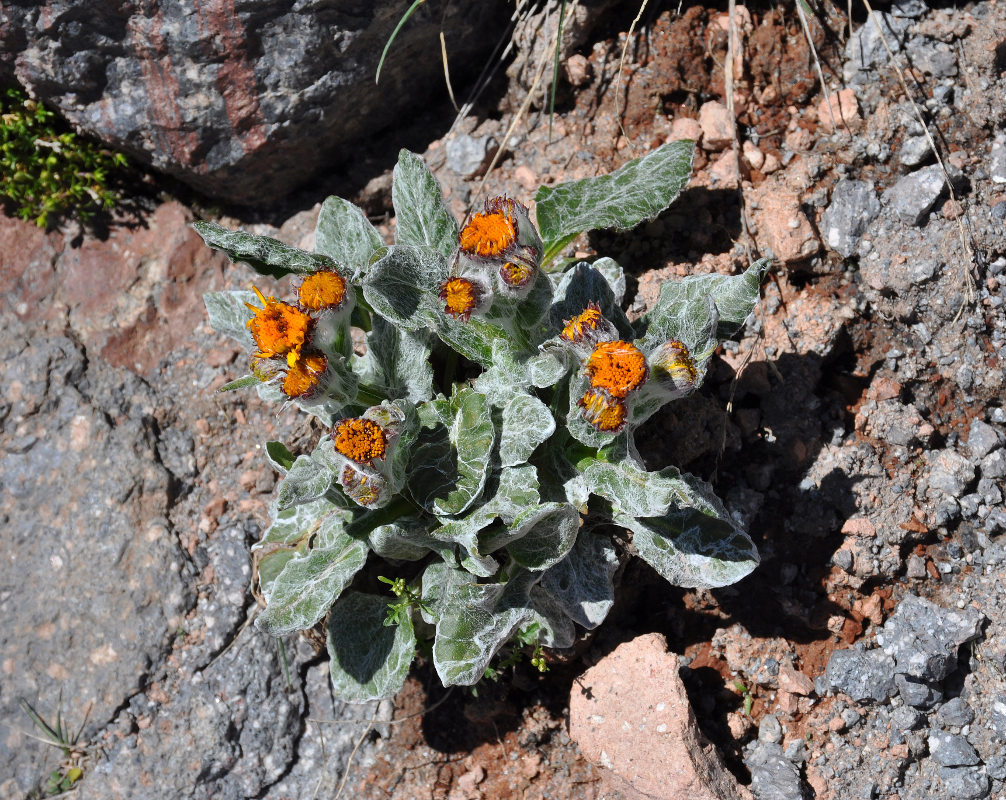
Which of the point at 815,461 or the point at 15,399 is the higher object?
the point at 15,399

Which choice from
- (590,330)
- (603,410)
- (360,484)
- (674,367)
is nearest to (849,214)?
(674,367)

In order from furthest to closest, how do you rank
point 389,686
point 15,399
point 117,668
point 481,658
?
point 15,399 < point 117,668 < point 389,686 < point 481,658

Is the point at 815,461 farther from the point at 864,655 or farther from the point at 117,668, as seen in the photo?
the point at 117,668

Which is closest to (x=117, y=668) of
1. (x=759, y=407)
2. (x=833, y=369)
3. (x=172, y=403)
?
(x=172, y=403)

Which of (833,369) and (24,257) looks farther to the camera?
(24,257)

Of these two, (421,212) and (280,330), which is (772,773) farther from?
(421,212)

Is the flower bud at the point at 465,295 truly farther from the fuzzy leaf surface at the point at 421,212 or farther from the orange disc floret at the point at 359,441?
the fuzzy leaf surface at the point at 421,212

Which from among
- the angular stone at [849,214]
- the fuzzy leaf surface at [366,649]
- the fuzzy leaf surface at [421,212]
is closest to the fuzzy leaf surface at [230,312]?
the fuzzy leaf surface at [421,212]

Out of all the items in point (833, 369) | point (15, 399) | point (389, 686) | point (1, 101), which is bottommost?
point (833, 369)
